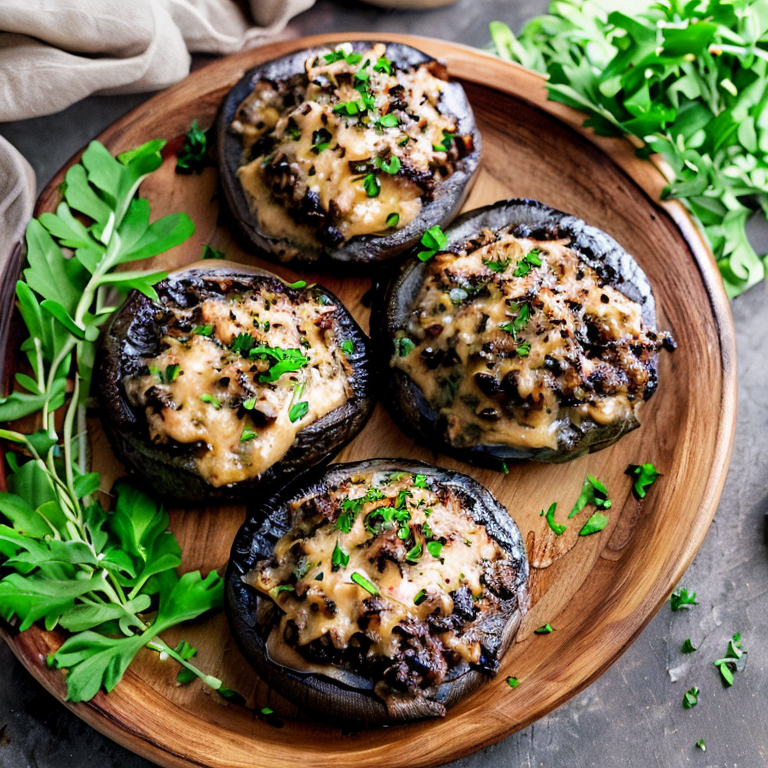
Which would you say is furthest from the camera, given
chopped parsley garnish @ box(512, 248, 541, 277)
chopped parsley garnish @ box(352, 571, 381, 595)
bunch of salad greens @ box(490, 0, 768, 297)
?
bunch of salad greens @ box(490, 0, 768, 297)

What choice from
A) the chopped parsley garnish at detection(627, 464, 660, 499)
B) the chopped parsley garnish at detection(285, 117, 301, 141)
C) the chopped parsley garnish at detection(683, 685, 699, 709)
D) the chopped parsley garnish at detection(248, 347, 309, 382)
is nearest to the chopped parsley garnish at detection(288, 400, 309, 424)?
the chopped parsley garnish at detection(248, 347, 309, 382)

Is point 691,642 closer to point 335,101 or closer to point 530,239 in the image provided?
point 530,239

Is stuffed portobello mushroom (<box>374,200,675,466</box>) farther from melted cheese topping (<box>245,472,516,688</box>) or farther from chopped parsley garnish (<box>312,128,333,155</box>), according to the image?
chopped parsley garnish (<box>312,128,333,155</box>)

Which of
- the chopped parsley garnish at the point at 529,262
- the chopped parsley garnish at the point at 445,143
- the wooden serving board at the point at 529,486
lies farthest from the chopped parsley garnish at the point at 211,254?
the chopped parsley garnish at the point at 529,262

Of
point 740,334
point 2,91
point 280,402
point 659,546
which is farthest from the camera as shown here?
point 740,334

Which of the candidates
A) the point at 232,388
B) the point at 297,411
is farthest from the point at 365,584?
the point at 232,388

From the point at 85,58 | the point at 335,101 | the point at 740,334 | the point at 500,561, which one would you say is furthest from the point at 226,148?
the point at 740,334

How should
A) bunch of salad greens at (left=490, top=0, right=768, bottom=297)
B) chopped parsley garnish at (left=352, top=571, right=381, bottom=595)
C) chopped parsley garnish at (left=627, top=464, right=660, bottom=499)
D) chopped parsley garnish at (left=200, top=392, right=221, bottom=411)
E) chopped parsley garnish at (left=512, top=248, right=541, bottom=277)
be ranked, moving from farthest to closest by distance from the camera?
bunch of salad greens at (left=490, top=0, right=768, bottom=297) < chopped parsley garnish at (left=627, top=464, right=660, bottom=499) < chopped parsley garnish at (left=512, top=248, right=541, bottom=277) < chopped parsley garnish at (left=200, top=392, right=221, bottom=411) < chopped parsley garnish at (left=352, top=571, right=381, bottom=595)

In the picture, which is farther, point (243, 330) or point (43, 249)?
point (43, 249)
